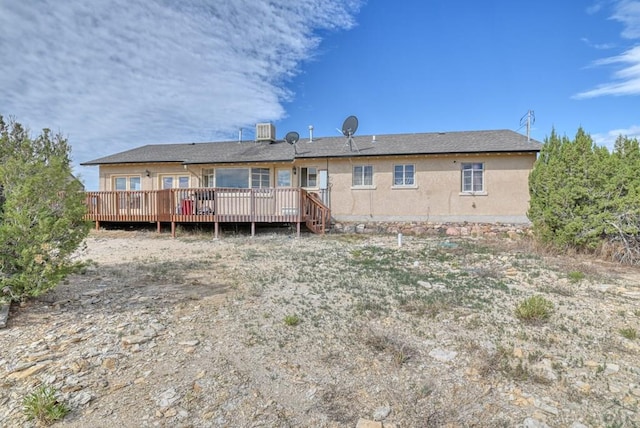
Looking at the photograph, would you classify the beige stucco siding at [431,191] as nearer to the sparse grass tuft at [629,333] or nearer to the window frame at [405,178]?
the window frame at [405,178]

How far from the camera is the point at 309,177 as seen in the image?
15.3 metres

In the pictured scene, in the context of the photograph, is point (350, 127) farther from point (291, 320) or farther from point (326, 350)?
point (326, 350)

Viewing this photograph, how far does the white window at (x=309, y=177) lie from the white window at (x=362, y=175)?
1.79 meters

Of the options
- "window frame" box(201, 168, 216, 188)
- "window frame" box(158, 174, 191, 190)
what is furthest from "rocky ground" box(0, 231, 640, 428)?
"window frame" box(158, 174, 191, 190)

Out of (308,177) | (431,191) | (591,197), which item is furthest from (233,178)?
(591,197)

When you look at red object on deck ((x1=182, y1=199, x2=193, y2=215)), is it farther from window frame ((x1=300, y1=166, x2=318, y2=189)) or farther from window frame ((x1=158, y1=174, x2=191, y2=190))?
window frame ((x1=300, y1=166, x2=318, y2=189))

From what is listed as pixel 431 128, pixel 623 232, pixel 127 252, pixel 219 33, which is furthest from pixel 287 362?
pixel 431 128

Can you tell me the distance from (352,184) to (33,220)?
11.5 meters

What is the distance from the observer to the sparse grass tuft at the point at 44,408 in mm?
2240

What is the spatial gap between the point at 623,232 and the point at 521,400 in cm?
822

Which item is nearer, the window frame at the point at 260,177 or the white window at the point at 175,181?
the window frame at the point at 260,177

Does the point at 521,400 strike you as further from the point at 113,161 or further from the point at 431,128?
the point at 113,161

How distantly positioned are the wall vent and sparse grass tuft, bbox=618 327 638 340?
1664 centimetres

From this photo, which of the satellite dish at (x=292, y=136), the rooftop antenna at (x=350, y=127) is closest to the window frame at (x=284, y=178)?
the satellite dish at (x=292, y=136)
